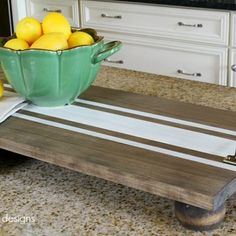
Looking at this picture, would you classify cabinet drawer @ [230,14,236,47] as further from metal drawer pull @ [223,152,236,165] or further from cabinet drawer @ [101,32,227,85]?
metal drawer pull @ [223,152,236,165]

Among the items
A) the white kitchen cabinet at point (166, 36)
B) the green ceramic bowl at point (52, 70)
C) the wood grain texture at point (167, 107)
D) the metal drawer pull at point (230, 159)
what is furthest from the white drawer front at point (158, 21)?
the metal drawer pull at point (230, 159)

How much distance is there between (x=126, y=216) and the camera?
944 millimetres

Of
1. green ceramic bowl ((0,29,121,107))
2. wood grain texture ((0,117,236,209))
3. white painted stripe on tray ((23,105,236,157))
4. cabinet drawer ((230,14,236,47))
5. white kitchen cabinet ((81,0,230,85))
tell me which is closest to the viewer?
wood grain texture ((0,117,236,209))

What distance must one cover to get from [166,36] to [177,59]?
13 cm

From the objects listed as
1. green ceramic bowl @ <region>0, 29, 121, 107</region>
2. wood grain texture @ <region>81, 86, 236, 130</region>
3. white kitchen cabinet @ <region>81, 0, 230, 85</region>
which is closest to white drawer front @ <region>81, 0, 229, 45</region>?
white kitchen cabinet @ <region>81, 0, 230, 85</region>

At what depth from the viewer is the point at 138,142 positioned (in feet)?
3.40

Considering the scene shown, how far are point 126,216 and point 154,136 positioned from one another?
186 millimetres

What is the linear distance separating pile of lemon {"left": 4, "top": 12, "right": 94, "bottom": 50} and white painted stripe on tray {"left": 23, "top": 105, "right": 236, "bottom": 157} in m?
0.14

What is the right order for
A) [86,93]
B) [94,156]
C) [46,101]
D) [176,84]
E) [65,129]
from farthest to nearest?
1. [176,84]
2. [86,93]
3. [46,101]
4. [65,129]
5. [94,156]

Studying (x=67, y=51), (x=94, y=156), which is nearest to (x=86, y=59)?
(x=67, y=51)

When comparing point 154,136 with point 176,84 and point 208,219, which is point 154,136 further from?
point 176,84

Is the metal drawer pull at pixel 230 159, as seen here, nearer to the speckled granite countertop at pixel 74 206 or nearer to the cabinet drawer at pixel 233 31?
the speckled granite countertop at pixel 74 206

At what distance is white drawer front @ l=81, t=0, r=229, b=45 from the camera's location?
2721 mm

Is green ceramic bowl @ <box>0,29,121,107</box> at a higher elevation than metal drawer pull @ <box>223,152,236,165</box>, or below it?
higher
